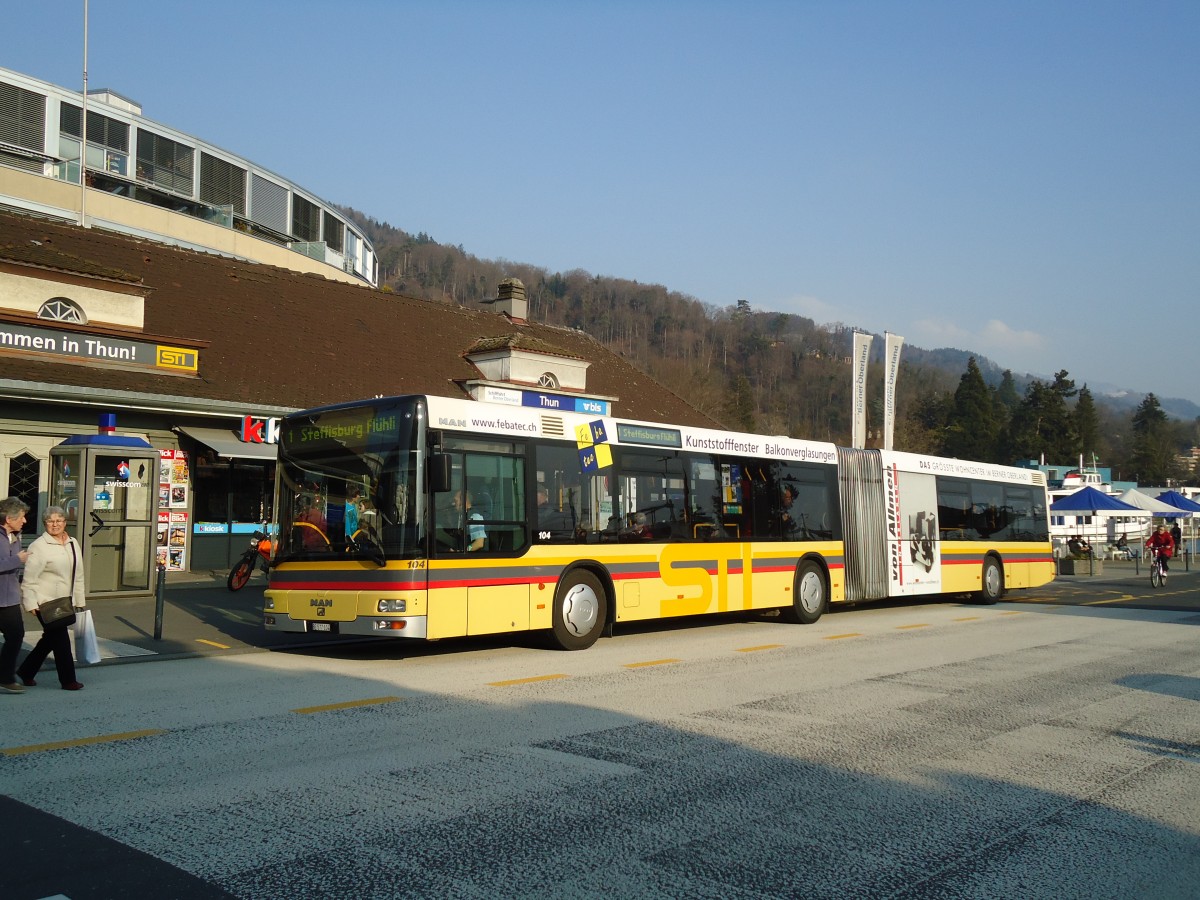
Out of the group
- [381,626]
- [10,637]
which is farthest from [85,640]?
[381,626]

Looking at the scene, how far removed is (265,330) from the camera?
2480cm

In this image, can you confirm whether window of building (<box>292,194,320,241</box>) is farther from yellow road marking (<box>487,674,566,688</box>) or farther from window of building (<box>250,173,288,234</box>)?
yellow road marking (<box>487,674,566,688</box>)

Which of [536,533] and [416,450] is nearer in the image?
[416,450]

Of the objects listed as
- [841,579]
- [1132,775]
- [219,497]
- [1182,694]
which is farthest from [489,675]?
[219,497]

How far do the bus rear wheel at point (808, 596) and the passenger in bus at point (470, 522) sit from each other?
6804mm

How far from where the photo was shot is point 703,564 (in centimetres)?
1544

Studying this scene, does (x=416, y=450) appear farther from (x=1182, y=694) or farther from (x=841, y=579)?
(x=841, y=579)

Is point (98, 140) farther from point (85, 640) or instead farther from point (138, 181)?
point (85, 640)

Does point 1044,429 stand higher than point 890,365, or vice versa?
point 1044,429

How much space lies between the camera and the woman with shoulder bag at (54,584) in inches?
379

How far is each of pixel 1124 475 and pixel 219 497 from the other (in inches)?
4850

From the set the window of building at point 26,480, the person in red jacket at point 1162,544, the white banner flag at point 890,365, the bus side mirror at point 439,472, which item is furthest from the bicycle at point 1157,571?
the window of building at point 26,480

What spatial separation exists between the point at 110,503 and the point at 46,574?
862 centimetres

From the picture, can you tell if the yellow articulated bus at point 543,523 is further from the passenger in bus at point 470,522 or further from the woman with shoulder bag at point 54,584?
the woman with shoulder bag at point 54,584
